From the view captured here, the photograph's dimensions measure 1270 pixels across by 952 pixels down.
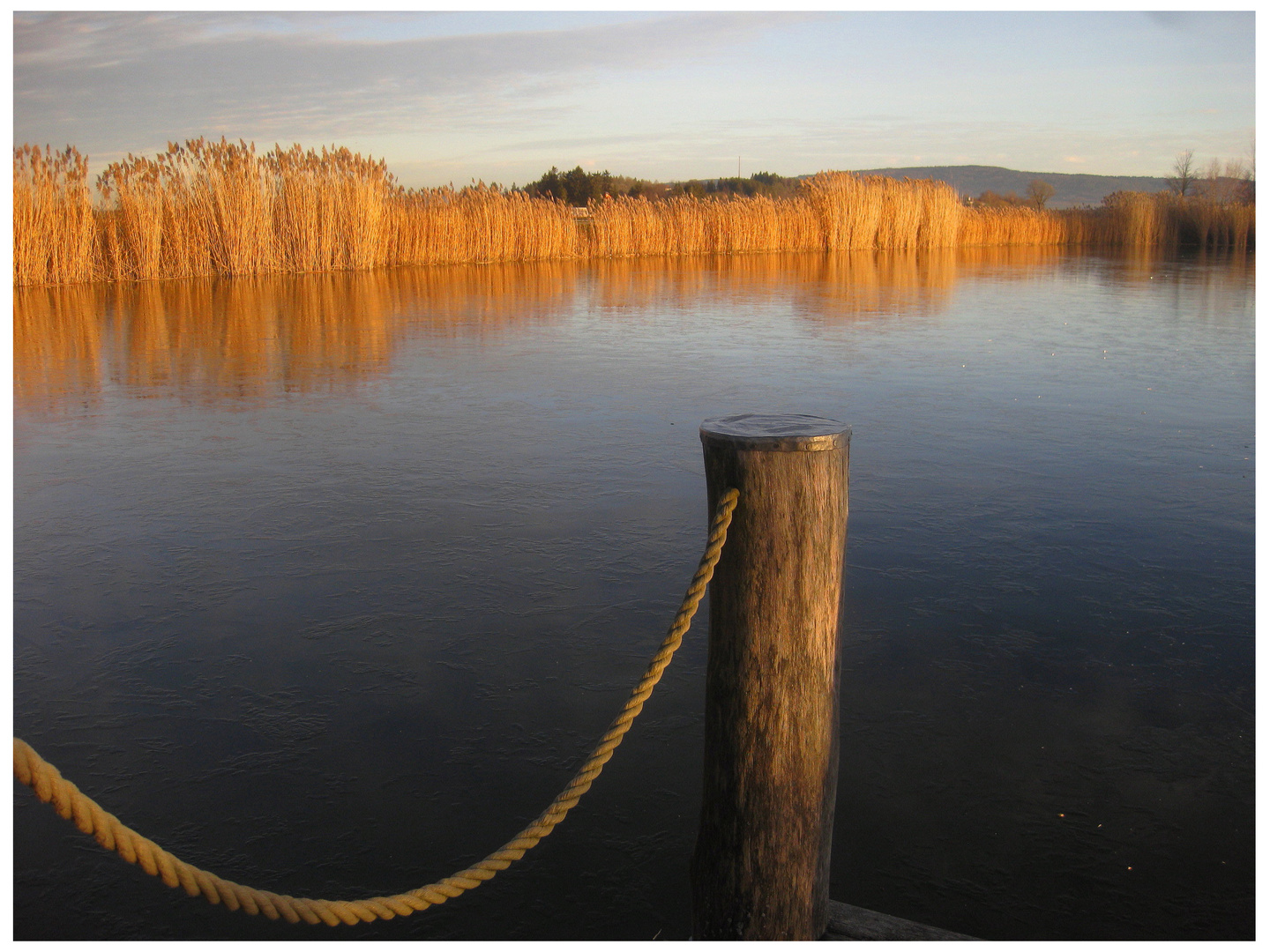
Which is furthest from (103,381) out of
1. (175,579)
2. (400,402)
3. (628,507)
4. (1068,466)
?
(1068,466)

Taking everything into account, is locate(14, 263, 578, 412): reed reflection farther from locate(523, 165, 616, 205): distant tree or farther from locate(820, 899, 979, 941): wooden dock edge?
locate(523, 165, 616, 205): distant tree

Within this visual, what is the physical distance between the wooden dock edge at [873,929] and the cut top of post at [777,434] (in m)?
1.03

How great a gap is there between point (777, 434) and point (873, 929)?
43.0 inches

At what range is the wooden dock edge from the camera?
207cm

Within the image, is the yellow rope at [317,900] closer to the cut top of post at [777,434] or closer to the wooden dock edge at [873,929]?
the cut top of post at [777,434]

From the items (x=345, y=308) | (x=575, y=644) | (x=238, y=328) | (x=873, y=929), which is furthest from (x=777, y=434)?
(x=345, y=308)

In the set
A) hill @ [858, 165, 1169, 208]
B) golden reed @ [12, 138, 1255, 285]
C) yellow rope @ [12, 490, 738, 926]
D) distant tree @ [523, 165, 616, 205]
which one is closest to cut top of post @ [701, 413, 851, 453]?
yellow rope @ [12, 490, 738, 926]

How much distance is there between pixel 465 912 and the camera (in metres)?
2.31

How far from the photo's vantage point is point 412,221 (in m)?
22.4

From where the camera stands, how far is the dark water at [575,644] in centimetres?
241

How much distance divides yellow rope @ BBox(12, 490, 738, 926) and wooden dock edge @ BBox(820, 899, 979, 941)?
67 centimetres

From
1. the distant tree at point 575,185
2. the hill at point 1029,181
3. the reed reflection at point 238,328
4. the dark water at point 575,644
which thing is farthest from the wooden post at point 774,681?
the hill at point 1029,181

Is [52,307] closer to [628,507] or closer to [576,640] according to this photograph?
[628,507]

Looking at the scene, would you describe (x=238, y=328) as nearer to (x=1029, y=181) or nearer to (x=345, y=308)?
(x=345, y=308)
